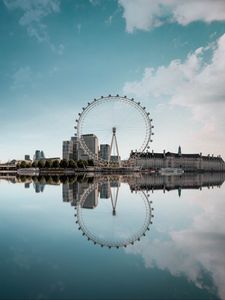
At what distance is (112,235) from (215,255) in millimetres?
4192

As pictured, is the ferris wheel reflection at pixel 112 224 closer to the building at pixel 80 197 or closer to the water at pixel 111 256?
the water at pixel 111 256

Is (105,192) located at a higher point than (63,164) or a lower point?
lower

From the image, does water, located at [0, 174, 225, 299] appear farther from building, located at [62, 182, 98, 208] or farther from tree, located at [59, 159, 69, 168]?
tree, located at [59, 159, 69, 168]

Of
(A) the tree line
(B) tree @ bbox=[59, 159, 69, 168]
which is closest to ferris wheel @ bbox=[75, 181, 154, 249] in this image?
(B) tree @ bbox=[59, 159, 69, 168]

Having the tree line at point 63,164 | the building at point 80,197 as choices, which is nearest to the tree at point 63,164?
the tree line at point 63,164

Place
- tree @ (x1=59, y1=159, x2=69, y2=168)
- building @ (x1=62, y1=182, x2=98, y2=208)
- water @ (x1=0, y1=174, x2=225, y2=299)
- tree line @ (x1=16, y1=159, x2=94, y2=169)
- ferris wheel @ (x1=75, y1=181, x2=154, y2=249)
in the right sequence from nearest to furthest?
1. water @ (x1=0, y1=174, x2=225, y2=299)
2. ferris wheel @ (x1=75, y1=181, x2=154, y2=249)
3. building @ (x1=62, y1=182, x2=98, y2=208)
4. tree @ (x1=59, y1=159, x2=69, y2=168)
5. tree line @ (x1=16, y1=159, x2=94, y2=169)

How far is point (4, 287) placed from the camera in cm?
728

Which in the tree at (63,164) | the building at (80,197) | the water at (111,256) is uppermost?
the tree at (63,164)

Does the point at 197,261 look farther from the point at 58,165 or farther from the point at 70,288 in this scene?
the point at 58,165

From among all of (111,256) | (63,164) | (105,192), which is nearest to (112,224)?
(111,256)

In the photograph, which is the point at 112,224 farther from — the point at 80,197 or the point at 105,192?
the point at 105,192

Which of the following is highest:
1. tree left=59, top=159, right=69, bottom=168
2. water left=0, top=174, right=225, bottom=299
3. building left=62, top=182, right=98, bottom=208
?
tree left=59, top=159, right=69, bottom=168

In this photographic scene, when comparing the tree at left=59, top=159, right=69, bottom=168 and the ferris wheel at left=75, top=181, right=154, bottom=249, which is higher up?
the tree at left=59, top=159, right=69, bottom=168

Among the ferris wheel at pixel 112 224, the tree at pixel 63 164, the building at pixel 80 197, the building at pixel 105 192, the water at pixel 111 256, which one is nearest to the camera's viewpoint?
the water at pixel 111 256
